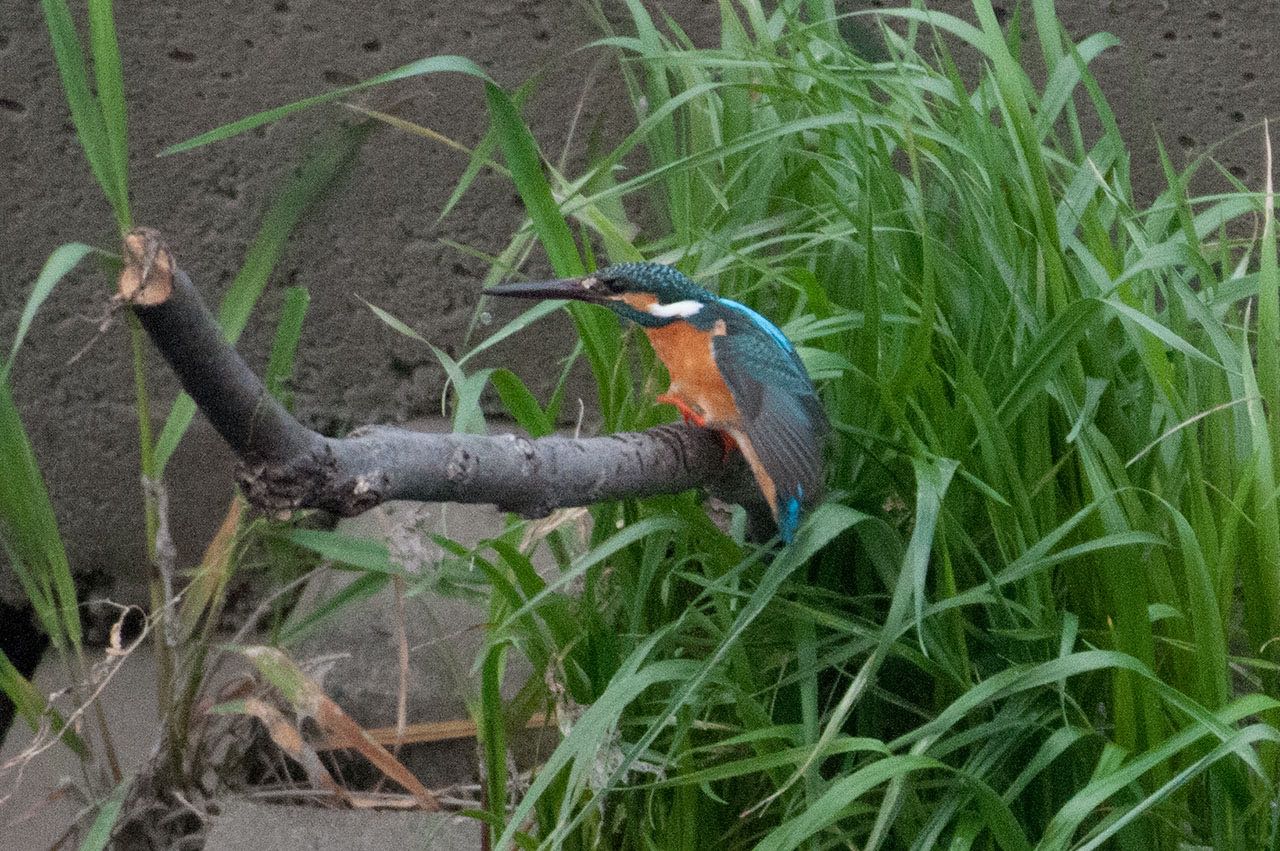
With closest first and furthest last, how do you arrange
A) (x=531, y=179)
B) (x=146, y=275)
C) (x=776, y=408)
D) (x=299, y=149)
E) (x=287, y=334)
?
(x=146, y=275)
(x=776, y=408)
(x=531, y=179)
(x=287, y=334)
(x=299, y=149)

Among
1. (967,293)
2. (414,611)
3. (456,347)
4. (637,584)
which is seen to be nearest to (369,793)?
(414,611)

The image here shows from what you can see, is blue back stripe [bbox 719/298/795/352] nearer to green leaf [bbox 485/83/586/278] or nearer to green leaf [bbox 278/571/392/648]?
green leaf [bbox 485/83/586/278]

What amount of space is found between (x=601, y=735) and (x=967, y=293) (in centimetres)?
43

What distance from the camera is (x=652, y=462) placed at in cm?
81

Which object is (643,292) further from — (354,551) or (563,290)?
(354,551)

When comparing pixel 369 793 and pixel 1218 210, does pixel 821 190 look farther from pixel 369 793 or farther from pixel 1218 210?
pixel 369 793

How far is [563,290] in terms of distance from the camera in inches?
33.7

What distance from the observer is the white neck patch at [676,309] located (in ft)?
2.84

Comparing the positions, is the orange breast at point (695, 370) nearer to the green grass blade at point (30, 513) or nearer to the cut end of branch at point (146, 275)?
the cut end of branch at point (146, 275)

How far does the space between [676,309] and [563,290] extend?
7cm

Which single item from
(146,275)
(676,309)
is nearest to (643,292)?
(676,309)

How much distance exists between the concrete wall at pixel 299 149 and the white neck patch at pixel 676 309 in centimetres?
85

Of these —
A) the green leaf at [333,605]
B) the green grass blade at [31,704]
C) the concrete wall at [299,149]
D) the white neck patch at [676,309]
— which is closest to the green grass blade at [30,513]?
the green grass blade at [31,704]

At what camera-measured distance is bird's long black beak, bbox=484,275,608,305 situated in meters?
0.83
